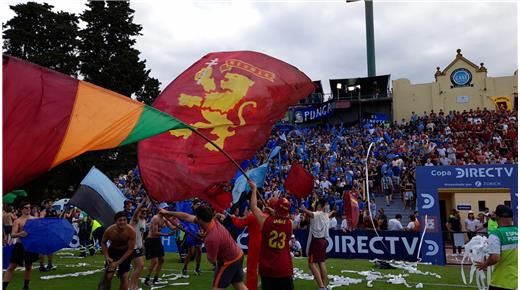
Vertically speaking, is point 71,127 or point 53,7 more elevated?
point 53,7

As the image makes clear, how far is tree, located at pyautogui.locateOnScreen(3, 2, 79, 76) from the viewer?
3416cm

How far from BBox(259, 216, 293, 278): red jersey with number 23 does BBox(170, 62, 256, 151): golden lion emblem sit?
2.10 meters

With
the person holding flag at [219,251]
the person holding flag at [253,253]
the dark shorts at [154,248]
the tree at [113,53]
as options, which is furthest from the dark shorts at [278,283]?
the tree at [113,53]

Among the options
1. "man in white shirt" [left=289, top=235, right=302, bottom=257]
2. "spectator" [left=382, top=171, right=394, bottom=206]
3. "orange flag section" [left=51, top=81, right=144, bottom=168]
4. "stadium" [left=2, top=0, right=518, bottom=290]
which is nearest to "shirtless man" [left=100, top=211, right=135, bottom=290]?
"stadium" [left=2, top=0, right=518, bottom=290]

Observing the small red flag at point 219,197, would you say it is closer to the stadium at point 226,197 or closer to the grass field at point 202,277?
the stadium at point 226,197

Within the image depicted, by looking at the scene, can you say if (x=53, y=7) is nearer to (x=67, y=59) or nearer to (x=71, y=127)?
(x=67, y=59)

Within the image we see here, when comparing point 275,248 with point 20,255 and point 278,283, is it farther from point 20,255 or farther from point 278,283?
point 20,255

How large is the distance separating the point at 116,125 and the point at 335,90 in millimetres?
39499

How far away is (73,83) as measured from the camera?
481 centimetres

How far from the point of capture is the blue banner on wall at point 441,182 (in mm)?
13609

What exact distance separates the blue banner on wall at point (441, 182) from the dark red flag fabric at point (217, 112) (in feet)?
22.4

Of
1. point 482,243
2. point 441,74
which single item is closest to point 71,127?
point 482,243

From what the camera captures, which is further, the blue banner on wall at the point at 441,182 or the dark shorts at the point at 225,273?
the blue banner on wall at the point at 441,182

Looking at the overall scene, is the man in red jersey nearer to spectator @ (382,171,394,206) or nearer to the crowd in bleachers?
the crowd in bleachers
